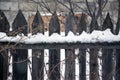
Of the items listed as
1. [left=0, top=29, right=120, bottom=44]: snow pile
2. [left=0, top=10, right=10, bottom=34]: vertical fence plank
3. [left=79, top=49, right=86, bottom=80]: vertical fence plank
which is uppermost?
[left=0, top=10, right=10, bottom=34]: vertical fence plank

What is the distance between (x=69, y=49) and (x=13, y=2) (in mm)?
6463

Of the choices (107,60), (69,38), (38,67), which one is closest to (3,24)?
(38,67)

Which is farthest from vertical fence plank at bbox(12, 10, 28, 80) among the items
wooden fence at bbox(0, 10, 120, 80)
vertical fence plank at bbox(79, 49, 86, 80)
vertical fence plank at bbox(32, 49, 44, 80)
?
vertical fence plank at bbox(79, 49, 86, 80)

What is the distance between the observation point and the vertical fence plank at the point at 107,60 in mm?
3965

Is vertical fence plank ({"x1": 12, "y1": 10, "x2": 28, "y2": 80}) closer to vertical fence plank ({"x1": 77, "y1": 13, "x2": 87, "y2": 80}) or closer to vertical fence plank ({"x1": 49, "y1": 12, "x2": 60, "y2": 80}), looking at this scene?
vertical fence plank ({"x1": 49, "y1": 12, "x2": 60, "y2": 80})

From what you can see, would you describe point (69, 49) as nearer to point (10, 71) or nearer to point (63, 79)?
point (63, 79)

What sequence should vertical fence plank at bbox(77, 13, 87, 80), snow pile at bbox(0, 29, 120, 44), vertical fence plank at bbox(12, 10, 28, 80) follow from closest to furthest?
snow pile at bbox(0, 29, 120, 44), vertical fence plank at bbox(12, 10, 28, 80), vertical fence plank at bbox(77, 13, 87, 80)

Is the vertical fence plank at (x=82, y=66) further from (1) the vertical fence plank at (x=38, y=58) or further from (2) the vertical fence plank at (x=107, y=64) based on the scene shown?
(1) the vertical fence plank at (x=38, y=58)

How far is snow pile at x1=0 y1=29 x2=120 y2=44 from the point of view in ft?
12.3

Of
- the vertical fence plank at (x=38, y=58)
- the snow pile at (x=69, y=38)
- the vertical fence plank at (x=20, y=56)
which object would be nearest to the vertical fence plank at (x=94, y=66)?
the snow pile at (x=69, y=38)

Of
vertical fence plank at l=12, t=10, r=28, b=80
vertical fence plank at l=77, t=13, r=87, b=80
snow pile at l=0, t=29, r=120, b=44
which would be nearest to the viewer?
snow pile at l=0, t=29, r=120, b=44

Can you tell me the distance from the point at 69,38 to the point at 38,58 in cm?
45

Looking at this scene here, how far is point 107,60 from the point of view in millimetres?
4008

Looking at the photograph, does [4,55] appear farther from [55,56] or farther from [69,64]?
[69,64]
